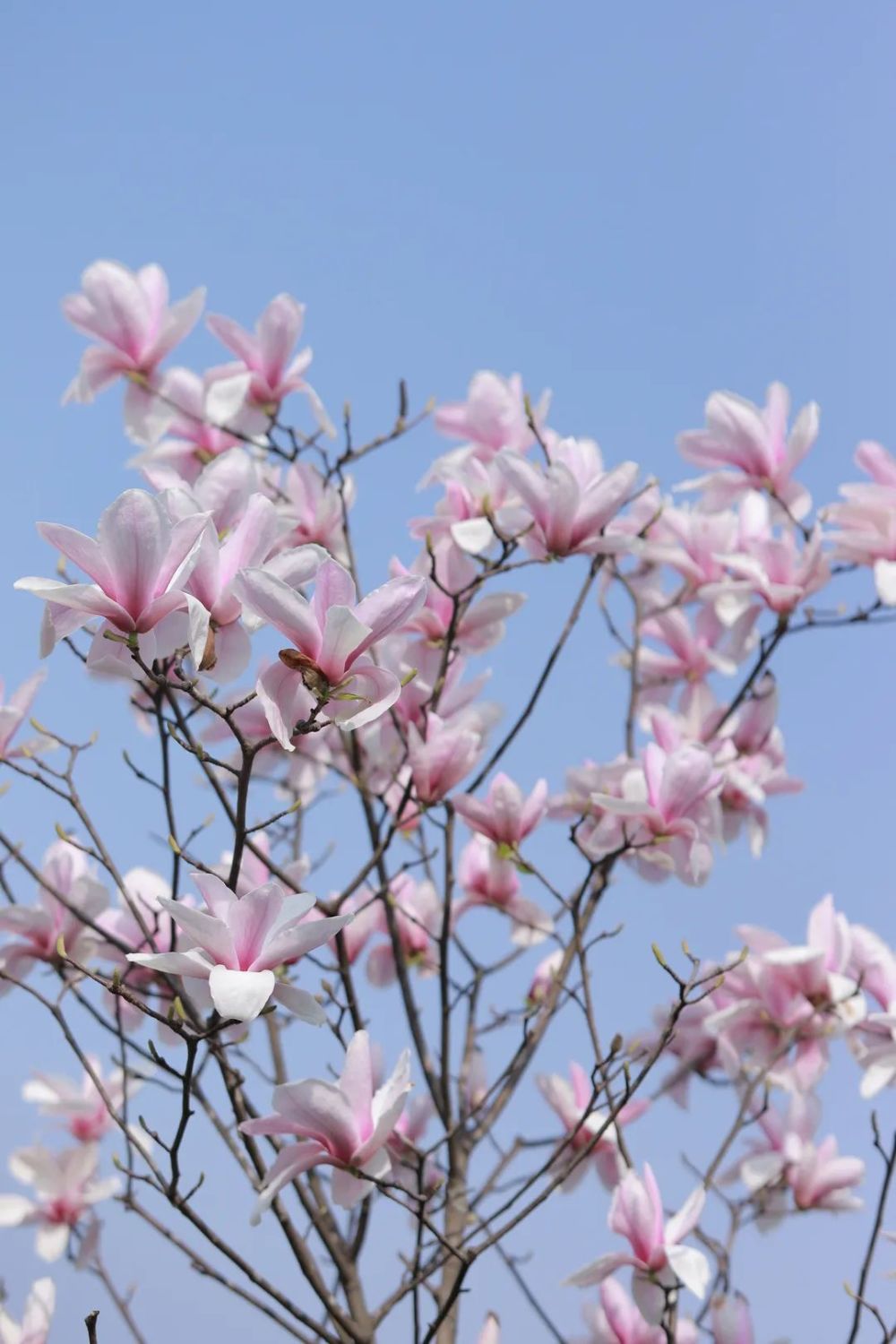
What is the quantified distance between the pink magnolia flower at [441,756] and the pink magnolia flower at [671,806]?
0.61 ft

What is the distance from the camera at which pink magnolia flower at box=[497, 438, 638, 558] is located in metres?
1.77

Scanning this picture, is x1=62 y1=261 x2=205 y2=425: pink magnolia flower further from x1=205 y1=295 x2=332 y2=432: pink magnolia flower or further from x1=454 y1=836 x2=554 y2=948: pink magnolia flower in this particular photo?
x1=454 y1=836 x2=554 y2=948: pink magnolia flower

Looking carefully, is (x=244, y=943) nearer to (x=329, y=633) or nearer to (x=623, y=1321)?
(x=329, y=633)

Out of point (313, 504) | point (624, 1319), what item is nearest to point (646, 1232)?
point (624, 1319)

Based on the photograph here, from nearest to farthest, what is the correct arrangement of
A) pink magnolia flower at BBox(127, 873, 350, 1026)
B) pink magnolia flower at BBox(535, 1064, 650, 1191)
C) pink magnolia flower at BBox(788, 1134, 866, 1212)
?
pink magnolia flower at BBox(127, 873, 350, 1026), pink magnolia flower at BBox(535, 1064, 650, 1191), pink magnolia flower at BBox(788, 1134, 866, 1212)

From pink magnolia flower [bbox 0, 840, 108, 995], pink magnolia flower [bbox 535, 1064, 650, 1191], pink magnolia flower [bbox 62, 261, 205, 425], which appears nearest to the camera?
pink magnolia flower [bbox 0, 840, 108, 995]

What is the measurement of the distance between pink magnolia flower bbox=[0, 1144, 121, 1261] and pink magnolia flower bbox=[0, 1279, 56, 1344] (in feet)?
1.04

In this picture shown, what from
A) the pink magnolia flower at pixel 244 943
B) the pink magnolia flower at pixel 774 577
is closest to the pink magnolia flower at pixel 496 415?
the pink magnolia flower at pixel 774 577

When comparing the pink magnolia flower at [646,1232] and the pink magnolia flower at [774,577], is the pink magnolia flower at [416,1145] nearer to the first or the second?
the pink magnolia flower at [646,1232]

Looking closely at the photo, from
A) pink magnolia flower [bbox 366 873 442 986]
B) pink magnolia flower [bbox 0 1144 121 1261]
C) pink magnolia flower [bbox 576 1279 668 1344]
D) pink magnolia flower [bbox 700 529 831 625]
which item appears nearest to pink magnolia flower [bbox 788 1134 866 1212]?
pink magnolia flower [bbox 576 1279 668 1344]

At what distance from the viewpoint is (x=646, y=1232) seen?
160 centimetres

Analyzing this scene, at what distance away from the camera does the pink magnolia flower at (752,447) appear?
227 cm

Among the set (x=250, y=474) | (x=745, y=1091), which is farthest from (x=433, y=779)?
(x=745, y=1091)

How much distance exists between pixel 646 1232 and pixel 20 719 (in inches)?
42.1
